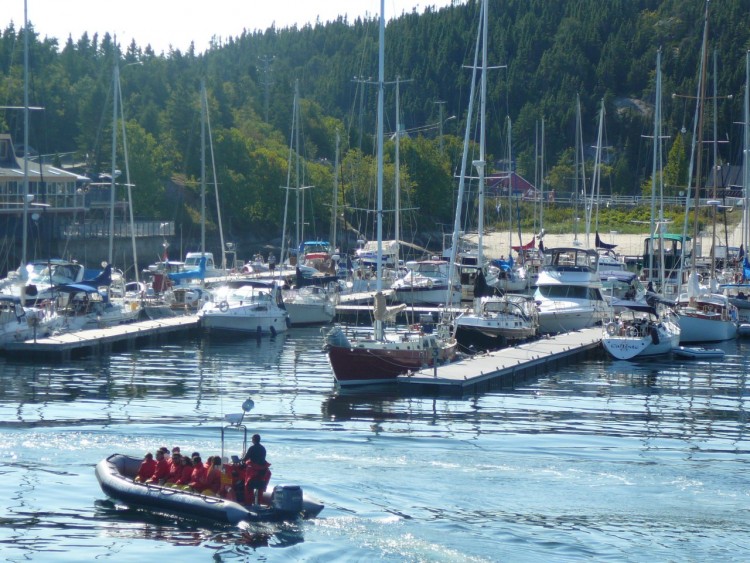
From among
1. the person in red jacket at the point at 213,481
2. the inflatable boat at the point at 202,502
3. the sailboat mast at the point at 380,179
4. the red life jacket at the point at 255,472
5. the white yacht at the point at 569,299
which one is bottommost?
the inflatable boat at the point at 202,502

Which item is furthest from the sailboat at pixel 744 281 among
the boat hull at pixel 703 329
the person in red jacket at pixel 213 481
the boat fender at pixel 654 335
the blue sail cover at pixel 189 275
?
the person in red jacket at pixel 213 481

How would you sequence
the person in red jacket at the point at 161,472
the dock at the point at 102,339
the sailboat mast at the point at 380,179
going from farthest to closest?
the dock at the point at 102,339 → the sailboat mast at the point at 380,179 → the person in red jacket at the point at 161,472

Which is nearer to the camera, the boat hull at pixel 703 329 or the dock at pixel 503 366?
the dock at pixel 503 366

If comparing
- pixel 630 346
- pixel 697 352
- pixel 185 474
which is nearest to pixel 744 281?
pixel 697 352

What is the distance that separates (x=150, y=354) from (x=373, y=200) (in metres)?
33.9

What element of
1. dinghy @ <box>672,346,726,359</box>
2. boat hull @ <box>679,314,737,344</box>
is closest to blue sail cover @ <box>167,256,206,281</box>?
boat hull @ <box>679,314,737,344</box>

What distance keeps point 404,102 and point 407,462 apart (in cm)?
14390

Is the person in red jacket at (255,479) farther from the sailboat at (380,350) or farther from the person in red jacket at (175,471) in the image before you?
the sailboat at (380,350)

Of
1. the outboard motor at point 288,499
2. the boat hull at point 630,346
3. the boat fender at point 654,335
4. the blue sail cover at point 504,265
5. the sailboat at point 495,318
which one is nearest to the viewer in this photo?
the outboard motor at point 288,499

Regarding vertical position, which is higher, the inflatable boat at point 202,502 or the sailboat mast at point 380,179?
the sailboat mast at point 380,179

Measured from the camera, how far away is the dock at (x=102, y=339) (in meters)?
42.6

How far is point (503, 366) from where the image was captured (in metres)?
39.5

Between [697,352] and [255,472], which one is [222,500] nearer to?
[255,472]

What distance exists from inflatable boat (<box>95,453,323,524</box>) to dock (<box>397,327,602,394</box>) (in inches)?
504
